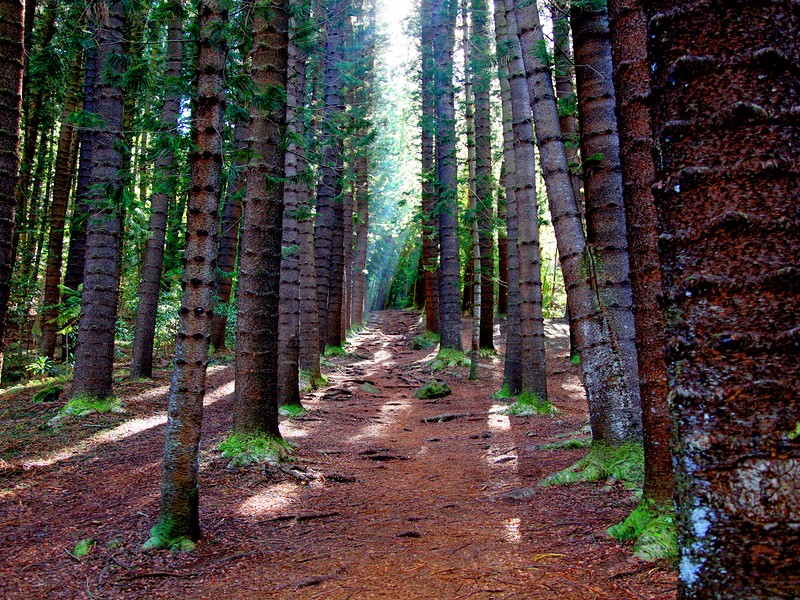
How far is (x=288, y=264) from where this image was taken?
11023 mm

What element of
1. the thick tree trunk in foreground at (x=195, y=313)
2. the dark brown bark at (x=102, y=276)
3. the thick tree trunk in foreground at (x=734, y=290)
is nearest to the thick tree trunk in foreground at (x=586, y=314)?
the thick tree trunk in foreground at (x=195, y=313)

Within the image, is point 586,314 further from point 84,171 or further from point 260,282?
point 84,171

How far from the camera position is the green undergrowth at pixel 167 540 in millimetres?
4371

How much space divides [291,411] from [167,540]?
575cm

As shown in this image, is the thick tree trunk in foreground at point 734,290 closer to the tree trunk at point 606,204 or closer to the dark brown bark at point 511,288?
the tree trunk at point 606,204

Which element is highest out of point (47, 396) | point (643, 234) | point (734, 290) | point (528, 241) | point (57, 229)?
point (57, 229)

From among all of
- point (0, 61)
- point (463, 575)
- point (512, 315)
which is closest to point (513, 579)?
point (463, 575)

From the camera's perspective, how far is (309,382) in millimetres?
13070

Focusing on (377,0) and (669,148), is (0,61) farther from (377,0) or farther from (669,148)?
(377,0)

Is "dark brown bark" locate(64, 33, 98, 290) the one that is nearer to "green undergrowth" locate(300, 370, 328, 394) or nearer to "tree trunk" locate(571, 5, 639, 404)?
"green undergrowth" locate(300, 370, 328, 394)

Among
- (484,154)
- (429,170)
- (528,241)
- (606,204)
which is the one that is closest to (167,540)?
(606,204)

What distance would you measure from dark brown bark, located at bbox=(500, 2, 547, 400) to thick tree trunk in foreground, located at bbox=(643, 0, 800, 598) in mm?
7637

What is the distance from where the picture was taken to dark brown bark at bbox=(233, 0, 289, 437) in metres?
7.20

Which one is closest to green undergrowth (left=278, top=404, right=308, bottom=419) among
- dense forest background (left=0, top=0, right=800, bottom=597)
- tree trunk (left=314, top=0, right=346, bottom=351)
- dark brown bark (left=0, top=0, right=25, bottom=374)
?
dense forest background (left=0, top=0, right=800, bottom=597)
